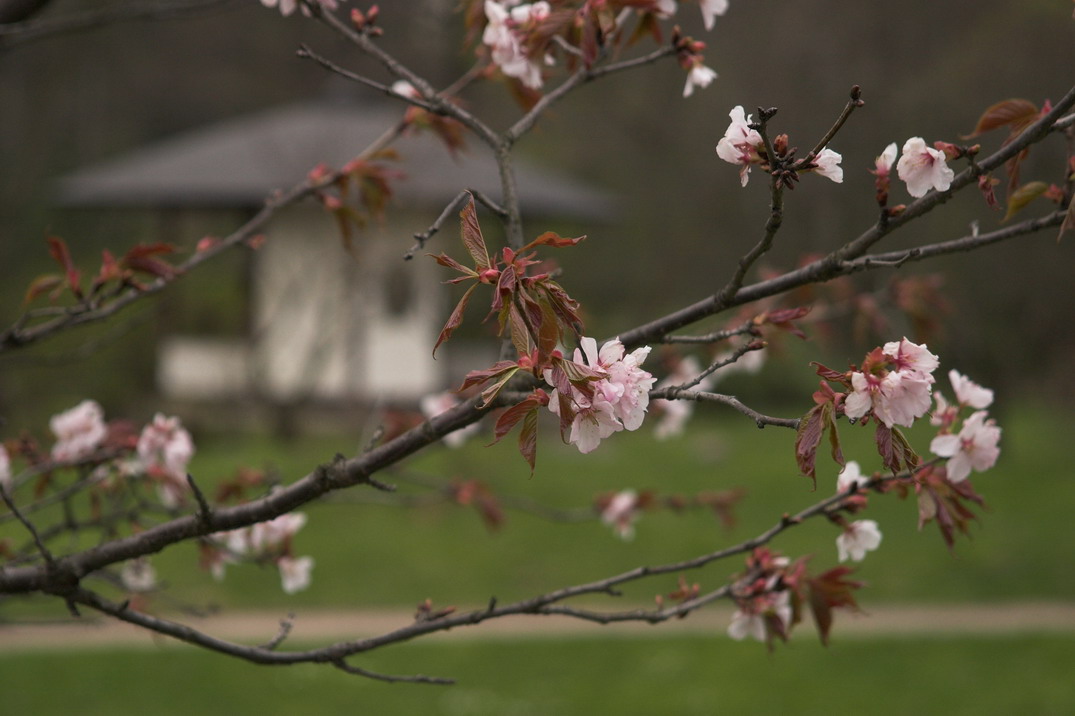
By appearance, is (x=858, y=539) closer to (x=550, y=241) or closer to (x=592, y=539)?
(x=550, y=241)

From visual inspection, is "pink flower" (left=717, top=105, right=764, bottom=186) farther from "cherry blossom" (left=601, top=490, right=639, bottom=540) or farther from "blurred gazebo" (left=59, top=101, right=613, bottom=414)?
"blurred gazebo" (left=59, top=101, right=613, bottom=414)

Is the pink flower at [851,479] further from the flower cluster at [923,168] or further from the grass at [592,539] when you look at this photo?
the grass at [592,539]

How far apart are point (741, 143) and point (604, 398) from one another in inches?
13.2

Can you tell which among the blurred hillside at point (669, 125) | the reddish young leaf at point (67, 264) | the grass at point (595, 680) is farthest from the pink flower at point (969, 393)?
the grass at point (595, 680)

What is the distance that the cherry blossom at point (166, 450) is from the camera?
6.91ft

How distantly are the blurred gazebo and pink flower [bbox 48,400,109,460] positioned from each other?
8883 mm

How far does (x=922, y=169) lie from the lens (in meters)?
1.17

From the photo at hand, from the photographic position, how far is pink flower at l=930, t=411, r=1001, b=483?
1281mm

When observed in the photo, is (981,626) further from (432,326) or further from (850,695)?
(432,326)

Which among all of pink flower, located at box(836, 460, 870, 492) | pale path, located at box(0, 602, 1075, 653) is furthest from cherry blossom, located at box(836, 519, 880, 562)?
pale path, located at box(0, 602, 1075, 653)

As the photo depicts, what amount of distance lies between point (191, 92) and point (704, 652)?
16.5m

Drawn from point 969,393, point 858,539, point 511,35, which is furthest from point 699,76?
point 858,539

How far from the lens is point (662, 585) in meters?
7.02

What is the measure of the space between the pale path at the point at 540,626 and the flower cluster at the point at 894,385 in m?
5.10
